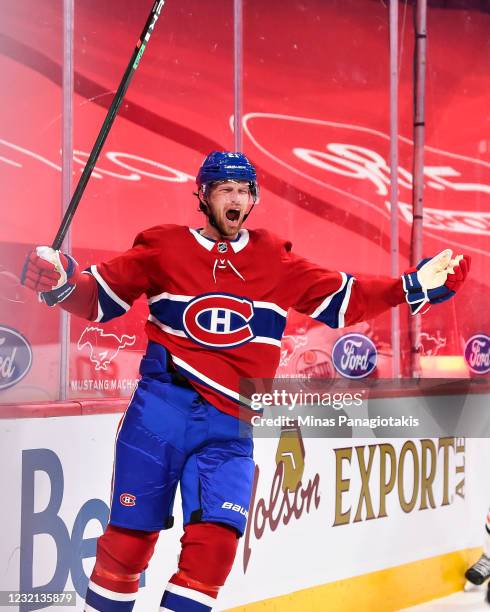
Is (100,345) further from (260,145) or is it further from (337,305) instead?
(260,145)

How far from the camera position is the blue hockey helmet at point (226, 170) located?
2.62 metres

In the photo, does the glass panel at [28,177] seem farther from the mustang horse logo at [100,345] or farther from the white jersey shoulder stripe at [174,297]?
the white jersey shoulder stripe at [174,297]

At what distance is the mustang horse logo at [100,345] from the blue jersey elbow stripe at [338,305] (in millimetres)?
881

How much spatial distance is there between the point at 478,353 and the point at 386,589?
1.41 meters

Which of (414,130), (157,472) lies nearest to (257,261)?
(157,472)

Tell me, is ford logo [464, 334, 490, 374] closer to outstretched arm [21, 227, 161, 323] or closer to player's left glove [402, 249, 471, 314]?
player's left glove [402, 249, 471, 314]

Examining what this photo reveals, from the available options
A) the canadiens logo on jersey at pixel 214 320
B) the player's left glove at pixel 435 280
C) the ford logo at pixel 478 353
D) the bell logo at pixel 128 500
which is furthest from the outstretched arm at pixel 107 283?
the ford logo at pixel 478 353

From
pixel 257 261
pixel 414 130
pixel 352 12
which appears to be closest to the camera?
pixel 257 261

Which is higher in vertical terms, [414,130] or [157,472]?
[414,130]

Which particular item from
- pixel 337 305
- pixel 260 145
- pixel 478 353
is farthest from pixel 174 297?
pixel 478 353

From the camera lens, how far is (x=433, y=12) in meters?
4.86

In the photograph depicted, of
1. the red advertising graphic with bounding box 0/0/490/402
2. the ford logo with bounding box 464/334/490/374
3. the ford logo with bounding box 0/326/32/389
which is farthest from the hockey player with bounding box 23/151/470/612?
the ford logo with bounding box 464/334/490/374

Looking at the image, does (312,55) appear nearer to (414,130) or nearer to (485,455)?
(414,130)

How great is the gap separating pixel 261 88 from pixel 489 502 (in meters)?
2.17
